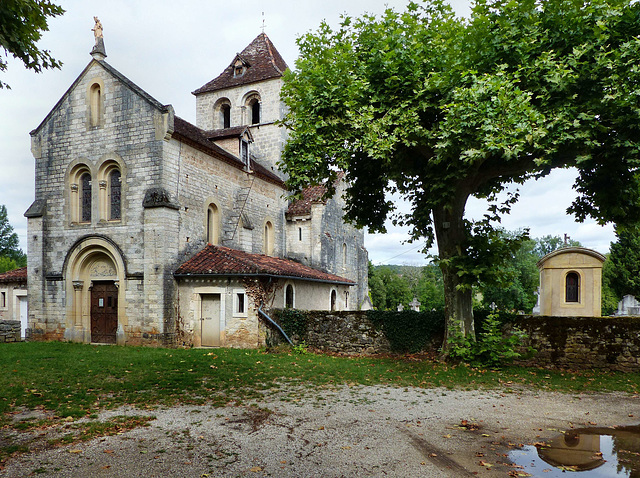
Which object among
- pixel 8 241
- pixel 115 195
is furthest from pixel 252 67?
pixel 8 241

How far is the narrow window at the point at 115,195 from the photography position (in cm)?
1882

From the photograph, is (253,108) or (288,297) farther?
(253,108)

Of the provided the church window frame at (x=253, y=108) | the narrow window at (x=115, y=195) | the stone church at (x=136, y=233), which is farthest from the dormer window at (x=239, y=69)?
the narrow window at (x=115, y=195)

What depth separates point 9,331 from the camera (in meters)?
19.0

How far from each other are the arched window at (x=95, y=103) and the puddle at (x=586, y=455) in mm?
19807

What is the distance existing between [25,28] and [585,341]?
48.6 ft

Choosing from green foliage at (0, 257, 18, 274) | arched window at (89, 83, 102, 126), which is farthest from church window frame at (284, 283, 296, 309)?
green foliage at (0, 257, 18, 274)

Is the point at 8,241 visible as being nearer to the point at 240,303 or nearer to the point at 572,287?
the point at 240,303

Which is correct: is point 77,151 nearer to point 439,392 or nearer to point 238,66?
point 238,66

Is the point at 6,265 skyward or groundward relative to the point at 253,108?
groundward

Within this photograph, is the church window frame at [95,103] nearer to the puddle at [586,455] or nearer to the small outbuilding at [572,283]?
the puddle at [586,455]

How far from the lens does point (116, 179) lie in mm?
18906

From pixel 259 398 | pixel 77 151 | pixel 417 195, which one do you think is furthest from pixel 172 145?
pixel 259 398

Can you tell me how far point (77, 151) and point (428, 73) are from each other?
15795mm
